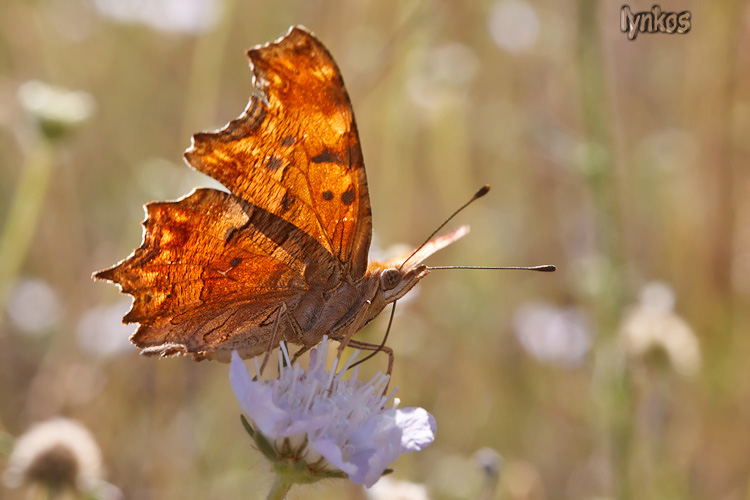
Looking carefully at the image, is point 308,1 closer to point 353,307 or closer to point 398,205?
point 398,205

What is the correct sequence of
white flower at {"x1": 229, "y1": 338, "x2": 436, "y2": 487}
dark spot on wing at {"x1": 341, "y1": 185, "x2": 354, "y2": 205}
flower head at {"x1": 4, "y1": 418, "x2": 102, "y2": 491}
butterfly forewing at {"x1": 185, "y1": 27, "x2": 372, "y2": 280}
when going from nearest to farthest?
1. white flower at {"x1": 229, "y1": 338, "x2": 436, "y2": 487}
2. butterfly forewing at {"x1": 185, "y1": 27, "x2": 372, "y2": 280}
3. dark spot on wing at {"x1": 341, "y1": 185, "x2": 354, "y2": 205}
4. flower head at {"x1": 4, "y1": 418, "x2": 102, "y2": 491}

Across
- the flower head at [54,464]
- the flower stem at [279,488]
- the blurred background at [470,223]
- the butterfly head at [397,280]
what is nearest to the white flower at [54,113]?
the blurred background at [470,223]

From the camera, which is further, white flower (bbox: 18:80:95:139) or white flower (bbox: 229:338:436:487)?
white flower (bbox: 18:80:95:139)

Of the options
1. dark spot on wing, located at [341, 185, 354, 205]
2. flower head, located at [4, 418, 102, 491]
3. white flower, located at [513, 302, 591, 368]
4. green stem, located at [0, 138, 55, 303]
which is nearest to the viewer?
dark spot on wing, located at [341, 185, 354, 205]

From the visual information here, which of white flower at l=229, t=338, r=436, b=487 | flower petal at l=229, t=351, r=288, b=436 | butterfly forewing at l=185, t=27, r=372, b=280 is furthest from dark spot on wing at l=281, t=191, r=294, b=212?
flower petal at l=229, t=351, r=288, b=436

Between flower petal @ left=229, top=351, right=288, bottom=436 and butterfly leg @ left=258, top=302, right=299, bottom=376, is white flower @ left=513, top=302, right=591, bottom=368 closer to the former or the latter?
butterfly leg @ left=258, top=302, right=299, bottom=376

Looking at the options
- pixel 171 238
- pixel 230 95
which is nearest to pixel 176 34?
pixel 230 95
